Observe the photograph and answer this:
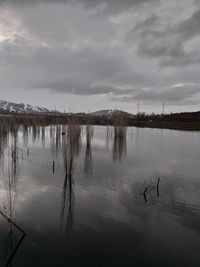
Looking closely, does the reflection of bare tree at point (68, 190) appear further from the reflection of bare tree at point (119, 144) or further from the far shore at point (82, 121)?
the reflection of bare tree at point (119, 144)

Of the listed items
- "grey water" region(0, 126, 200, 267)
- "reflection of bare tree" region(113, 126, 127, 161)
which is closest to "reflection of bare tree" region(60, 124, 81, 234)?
"grey water" region(0, 126, 200, 267)

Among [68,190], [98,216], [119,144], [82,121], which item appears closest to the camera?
[98,216]

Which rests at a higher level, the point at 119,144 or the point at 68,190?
the point at 119,144

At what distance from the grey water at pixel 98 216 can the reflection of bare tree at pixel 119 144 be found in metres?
Answer: 2.97

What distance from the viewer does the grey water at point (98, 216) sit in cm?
384

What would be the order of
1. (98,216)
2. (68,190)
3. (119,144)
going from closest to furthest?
1. (98,216)
2. (68,190)
3. (119,144)

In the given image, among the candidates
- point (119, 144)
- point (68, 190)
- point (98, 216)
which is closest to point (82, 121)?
point (119, 144)

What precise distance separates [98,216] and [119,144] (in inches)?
427

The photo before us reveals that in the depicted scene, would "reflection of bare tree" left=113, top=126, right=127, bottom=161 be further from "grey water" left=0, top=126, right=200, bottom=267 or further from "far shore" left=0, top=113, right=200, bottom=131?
"grey water" left=0, top=126, right=200, bottom=267

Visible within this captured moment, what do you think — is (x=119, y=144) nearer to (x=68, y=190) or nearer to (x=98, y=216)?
(x=68, y=190)

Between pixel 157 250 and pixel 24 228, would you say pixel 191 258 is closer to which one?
pixel 157 250

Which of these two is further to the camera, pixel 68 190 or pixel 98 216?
pixel 68 190

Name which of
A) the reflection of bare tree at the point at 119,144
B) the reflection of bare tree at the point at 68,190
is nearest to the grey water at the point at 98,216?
the reflection of bare tree at the point at 68,190

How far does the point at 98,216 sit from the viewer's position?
206 inches
